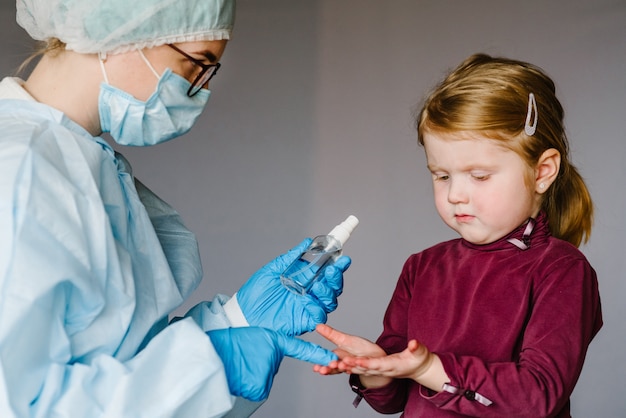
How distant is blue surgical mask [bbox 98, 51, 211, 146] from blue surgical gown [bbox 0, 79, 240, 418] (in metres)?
0.06

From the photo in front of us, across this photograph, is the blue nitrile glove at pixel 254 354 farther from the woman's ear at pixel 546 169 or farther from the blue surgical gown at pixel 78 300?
the woman's ear at pixel 546 169

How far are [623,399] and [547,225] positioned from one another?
1.91 meters

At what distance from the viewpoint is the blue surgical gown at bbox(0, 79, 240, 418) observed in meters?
1.14

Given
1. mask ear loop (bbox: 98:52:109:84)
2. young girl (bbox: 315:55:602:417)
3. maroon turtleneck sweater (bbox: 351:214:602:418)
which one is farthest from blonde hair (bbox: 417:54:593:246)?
mask ear loop (bbox: 98:52:109:84)

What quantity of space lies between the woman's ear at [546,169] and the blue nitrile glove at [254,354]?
51cm

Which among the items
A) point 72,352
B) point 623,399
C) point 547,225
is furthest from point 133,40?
point 623,399

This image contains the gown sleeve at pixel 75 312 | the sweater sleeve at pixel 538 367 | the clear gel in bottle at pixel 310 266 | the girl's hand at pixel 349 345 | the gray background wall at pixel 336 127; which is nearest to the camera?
the gown sleeve at pixel 75 312

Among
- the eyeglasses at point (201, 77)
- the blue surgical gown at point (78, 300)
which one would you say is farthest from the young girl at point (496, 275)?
the eyeglasses at point (201, 77)

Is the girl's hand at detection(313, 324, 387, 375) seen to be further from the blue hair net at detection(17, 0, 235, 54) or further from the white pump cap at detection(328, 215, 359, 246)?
the blue hair net at detection(17, 0, 235, 54)

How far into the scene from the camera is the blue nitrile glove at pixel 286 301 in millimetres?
1580

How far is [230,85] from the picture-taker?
351cm

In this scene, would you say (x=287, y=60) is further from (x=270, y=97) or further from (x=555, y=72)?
(x=555, y=72)

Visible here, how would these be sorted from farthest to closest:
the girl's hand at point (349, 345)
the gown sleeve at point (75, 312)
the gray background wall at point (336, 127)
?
the gray background wall at point (336, 127) → the girl's hand at point (349, 345) → the gown sleeve at point (75, 312)

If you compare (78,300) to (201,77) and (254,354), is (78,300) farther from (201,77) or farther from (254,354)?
(201,77)
